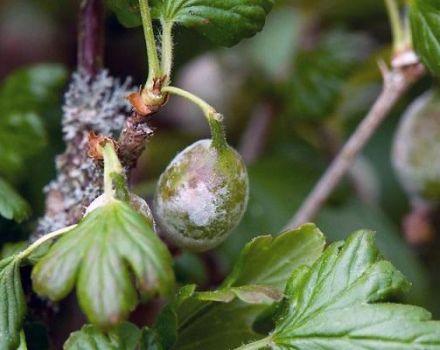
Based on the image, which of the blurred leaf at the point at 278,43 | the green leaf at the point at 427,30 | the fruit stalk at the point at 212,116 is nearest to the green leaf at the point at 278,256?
the fruit stalk at the point at 212,116

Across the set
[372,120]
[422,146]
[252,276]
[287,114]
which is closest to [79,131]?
[252,276]

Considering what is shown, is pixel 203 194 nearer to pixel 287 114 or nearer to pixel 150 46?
pixel 150 46

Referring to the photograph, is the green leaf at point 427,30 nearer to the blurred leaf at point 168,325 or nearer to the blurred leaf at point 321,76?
the blurred leaf at point 168,325

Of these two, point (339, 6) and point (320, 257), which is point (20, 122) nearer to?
point (320, 257)

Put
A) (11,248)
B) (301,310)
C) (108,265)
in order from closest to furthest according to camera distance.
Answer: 1. (108,265)
2. (301,310)
3. (11,248)

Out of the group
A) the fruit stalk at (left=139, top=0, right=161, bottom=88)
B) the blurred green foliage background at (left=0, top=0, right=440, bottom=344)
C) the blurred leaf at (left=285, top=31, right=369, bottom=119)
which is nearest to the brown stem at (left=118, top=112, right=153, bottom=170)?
the fruit stalk at (left=139, top=0, right=161, bottom=88)

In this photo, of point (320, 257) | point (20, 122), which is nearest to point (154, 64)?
point (320, 257)

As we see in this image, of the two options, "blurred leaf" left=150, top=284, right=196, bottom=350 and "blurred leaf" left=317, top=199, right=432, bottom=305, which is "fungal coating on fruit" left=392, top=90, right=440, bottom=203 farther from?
"blurred leaf" left=150, top=284, right=196, bottom=350
